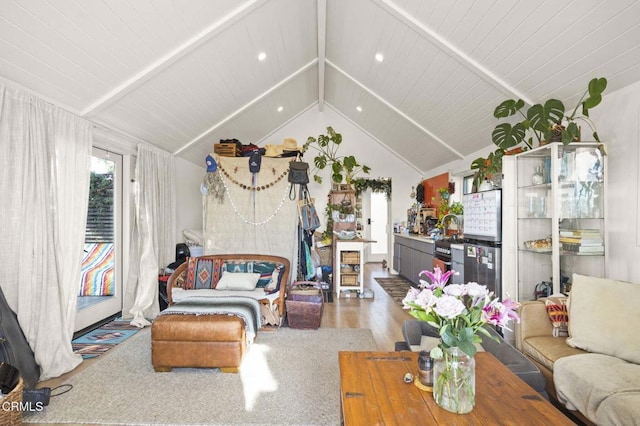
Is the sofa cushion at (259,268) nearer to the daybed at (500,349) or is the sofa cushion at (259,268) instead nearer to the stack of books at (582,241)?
the daybed at (500,349)

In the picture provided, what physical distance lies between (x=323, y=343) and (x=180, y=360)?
4.36ft

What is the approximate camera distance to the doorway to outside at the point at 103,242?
3.77 meters

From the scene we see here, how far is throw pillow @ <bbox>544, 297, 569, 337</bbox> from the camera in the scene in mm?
2320

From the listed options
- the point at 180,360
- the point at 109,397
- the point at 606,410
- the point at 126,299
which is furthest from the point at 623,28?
the point at 126,299

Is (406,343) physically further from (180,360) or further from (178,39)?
(178,39)

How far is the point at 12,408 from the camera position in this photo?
1770 millimetres

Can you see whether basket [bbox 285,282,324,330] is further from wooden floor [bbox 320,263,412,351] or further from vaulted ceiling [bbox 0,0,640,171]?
vaulted ceiling [bbox 0,0,640,171]

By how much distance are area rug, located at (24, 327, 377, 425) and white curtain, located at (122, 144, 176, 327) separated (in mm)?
868

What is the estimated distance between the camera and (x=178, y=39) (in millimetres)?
2912

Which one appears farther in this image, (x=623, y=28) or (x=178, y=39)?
(x=178, y=39)

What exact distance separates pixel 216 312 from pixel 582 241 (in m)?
3.21

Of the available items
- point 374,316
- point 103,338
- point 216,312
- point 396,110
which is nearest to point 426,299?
point 216,312

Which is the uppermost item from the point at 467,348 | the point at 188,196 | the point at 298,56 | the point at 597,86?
the point at 298,56

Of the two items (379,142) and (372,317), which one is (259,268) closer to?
(372,317)
